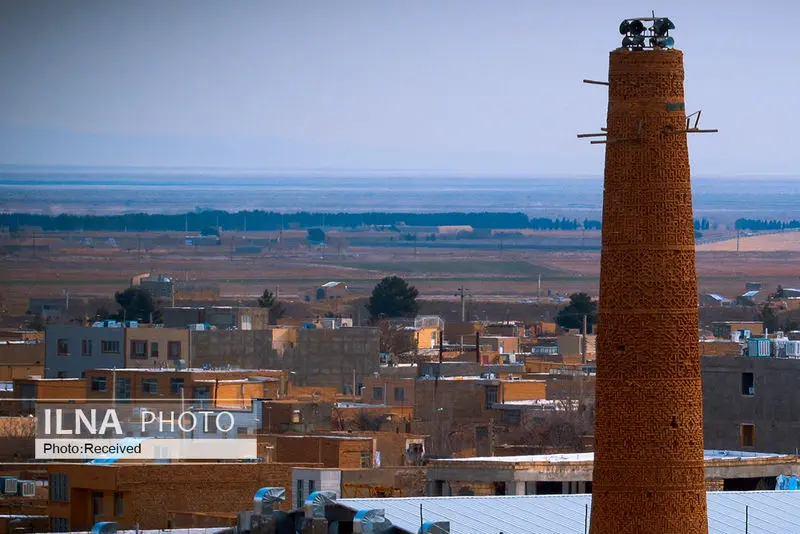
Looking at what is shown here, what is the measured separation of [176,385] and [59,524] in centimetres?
2331

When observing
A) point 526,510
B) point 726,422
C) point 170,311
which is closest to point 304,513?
point 526,510

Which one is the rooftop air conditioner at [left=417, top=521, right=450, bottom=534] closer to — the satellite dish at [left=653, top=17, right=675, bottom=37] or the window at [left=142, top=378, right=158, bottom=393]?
the satellite dish at [left=653, top=17, right=675, bottom=37]

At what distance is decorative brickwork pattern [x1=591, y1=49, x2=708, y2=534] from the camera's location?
29328mm

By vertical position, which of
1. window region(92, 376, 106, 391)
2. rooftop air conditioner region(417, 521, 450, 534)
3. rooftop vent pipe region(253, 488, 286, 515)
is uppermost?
rooftop air conditioner region(417, 521, 450, 534)

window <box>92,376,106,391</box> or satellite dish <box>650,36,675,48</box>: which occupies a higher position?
satellite dish <box>650,36,675,48</box>

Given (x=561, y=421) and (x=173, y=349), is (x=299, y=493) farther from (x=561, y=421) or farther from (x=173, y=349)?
(x=173, y=349)

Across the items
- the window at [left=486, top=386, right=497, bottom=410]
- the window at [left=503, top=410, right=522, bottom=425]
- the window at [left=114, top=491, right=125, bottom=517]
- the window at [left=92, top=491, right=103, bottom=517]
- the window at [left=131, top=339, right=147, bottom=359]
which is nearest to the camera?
the window at [left=114, top=491, right=125, bottom=517]

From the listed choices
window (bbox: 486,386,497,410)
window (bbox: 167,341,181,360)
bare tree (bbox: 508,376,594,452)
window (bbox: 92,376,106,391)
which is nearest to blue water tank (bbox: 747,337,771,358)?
bare tree (bbox: 508,376,594,452)

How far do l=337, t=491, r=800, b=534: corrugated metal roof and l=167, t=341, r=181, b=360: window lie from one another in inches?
1671

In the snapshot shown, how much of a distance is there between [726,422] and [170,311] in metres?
37.5

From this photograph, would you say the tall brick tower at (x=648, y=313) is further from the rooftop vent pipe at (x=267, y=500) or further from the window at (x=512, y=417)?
the window at (x=512, y=417)

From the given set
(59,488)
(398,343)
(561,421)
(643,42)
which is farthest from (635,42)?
(398,343)

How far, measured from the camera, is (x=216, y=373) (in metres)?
67.0

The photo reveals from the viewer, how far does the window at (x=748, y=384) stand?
5494cm
